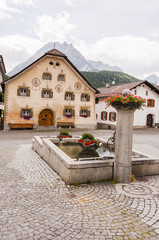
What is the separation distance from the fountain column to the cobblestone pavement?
0.37m

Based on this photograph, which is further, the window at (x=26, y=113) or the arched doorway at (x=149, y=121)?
the arched doorway at (x=149, y=121)

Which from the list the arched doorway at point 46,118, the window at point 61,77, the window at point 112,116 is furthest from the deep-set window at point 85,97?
the window at point 112,116

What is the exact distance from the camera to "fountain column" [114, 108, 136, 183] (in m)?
5.80

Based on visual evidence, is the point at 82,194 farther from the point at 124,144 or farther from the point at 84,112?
the point at 84,112

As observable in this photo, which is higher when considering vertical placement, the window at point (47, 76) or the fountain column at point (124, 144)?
the window at point (47, 76)

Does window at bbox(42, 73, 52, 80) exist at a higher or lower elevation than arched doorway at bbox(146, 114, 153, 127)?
higher

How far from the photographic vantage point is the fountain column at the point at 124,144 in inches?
228

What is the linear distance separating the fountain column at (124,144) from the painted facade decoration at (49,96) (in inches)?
716

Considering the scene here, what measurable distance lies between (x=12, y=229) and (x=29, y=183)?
246 centimetres

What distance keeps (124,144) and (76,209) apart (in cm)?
253

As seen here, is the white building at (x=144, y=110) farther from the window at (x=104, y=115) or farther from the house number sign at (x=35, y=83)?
the house number sign at (x=35, y=83)

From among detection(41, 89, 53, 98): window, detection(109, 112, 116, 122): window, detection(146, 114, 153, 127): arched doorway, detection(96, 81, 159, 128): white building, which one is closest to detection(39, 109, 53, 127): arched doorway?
detection(41, 89, 53, 98): window

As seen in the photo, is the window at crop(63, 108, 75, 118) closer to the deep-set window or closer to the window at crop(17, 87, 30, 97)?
the deep-set window

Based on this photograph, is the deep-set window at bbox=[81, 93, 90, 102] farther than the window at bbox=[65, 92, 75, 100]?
Yes
